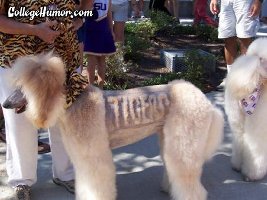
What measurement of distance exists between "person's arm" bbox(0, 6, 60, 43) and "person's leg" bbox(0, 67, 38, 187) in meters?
0.33

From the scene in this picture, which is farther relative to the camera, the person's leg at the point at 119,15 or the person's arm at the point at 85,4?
the person's leg at the point at 119,15

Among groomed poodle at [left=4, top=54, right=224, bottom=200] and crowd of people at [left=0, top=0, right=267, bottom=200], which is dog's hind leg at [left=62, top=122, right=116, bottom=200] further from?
crowd of people at [left=0, top=0, right=267, bottom=200]

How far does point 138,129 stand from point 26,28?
970mm

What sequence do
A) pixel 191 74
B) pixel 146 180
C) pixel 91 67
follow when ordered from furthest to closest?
pixel 191 74, pixel 91 67, pixel 146 180

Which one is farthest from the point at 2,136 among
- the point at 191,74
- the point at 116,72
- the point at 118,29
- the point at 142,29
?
the point at 142,29

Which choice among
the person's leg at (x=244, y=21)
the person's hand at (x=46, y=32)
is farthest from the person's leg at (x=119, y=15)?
the person's hand at (x=46, y=32)

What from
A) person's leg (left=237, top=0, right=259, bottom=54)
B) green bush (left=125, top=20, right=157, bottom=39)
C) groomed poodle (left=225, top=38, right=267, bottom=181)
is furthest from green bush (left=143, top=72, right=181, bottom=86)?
groomed poodle (left=225, top=38, right=267, bottom=181)

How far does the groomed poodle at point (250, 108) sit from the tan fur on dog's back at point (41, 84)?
1.47 meters

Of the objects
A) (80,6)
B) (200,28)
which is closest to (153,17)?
(200,28)

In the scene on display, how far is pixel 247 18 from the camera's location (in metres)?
4.97

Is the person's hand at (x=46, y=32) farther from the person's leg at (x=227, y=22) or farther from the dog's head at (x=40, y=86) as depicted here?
the person's leg at (x=227, y=22)

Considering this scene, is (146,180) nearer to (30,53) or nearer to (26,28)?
(30,53)

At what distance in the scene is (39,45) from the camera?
2.96 m

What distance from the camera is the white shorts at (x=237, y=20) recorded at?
4965mm
